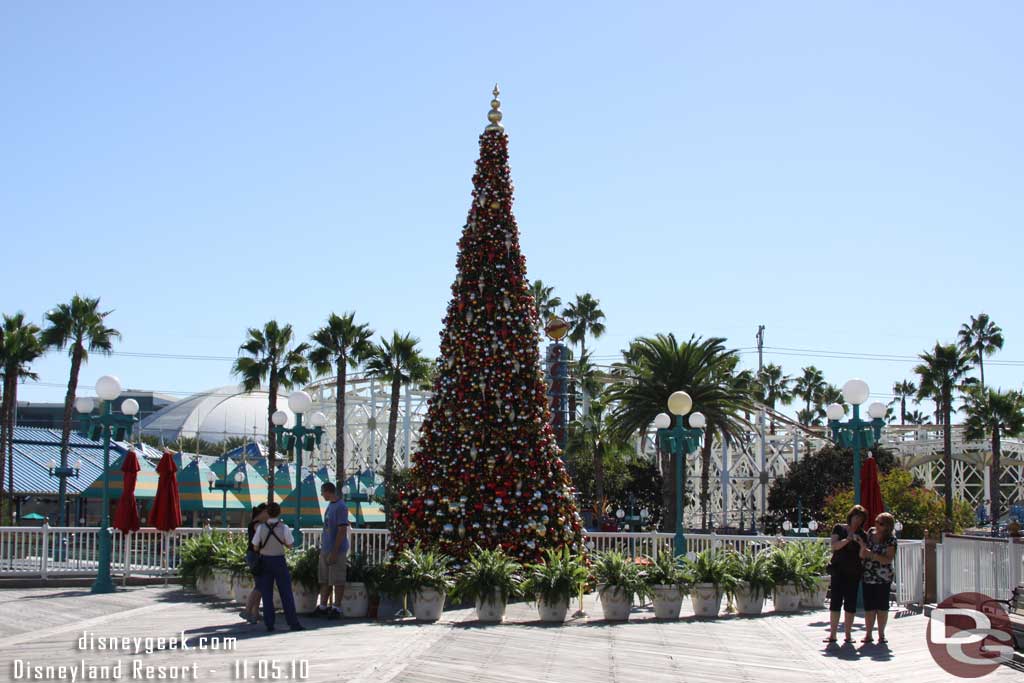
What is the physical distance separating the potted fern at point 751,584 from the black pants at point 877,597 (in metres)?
2.35

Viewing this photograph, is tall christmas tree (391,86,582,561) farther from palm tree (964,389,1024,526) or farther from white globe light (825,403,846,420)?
palm tree (964,389,1024,526)

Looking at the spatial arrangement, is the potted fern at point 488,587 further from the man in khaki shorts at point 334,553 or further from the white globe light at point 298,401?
the white globe light at point 298,401

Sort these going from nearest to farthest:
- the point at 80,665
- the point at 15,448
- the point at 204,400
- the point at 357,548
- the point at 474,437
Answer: the point at 80,665, the point at 474,437, the point at 357,548, the point at 15,448, the point at 204,400

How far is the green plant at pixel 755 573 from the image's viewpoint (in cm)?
1334

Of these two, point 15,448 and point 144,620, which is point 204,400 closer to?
point 15,448

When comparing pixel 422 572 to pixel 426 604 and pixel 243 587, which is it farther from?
pixel 243 587

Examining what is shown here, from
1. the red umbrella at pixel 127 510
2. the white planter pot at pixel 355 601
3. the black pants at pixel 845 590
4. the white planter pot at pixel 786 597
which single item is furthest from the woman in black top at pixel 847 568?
the red umbrella at pixel 127 510

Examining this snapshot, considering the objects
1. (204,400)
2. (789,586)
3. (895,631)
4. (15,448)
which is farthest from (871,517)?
(204,400)

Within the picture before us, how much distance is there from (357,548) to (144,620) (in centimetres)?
506

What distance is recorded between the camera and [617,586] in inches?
495

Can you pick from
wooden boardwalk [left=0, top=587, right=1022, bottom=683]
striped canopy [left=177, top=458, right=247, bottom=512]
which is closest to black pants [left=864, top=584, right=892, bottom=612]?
wooden boardwalk [left=0, top=587, right=1022, bottom=683]

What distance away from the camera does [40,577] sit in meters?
17.8

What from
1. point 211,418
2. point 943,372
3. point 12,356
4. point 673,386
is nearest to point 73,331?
point 12,356

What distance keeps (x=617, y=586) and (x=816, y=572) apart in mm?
3064
